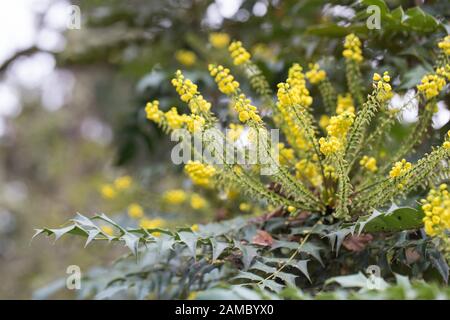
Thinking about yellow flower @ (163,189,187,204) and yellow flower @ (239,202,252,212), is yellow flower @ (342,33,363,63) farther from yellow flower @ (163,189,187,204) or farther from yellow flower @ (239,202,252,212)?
yellow flower @ (163,189,187,204)

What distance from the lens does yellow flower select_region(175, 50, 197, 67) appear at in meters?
3.88

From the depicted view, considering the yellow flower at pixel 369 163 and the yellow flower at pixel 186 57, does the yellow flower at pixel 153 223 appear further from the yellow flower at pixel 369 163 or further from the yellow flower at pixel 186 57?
the yellow flower at pixel 186 57

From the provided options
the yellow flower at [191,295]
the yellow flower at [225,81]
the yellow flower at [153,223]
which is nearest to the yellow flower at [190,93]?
the yellow flower at [225,81]

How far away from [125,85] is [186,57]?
1.46m

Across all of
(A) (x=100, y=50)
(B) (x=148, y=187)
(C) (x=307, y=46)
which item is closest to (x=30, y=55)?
(A) (x=100, y=50)

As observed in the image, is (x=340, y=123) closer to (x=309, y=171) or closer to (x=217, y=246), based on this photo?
(x=309, y=171)

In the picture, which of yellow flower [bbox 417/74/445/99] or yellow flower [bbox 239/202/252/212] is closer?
yellow flower [bbox 417/74/445/99]

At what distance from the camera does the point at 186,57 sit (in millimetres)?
3885

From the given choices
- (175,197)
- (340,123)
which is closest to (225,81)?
(340,123)

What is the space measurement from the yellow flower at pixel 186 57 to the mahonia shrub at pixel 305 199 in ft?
4.96

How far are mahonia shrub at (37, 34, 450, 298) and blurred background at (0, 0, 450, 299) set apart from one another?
0.21 meters

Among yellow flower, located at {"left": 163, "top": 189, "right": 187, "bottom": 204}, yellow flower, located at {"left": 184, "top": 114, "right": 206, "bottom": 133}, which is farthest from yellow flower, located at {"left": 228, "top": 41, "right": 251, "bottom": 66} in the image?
yellow flower, located at {"left": 163, "top": 189, "right": 187, "bottom": 204}

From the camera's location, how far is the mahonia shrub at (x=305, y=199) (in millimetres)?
1857

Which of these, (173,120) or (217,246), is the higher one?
(173,120)
